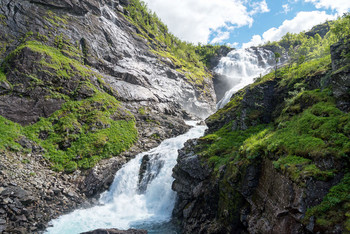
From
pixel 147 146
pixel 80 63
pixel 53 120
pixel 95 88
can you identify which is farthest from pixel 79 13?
pixel 147 146

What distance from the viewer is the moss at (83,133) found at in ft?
88.8

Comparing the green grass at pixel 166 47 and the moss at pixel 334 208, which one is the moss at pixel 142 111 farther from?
the moss at pixel 334 208

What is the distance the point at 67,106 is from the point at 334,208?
3414cm

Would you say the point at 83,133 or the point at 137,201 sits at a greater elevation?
the point at 83,133

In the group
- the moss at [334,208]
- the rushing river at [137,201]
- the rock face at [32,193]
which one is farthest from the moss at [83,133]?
the moss at [334,208]

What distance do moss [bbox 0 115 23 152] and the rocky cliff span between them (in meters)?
0.10

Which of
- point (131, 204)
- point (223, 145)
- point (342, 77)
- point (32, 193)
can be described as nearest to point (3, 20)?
point (32, 193)

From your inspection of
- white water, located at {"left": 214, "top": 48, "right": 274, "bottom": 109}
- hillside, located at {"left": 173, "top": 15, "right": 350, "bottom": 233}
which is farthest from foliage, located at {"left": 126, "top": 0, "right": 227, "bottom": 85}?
hillside, located at {"left": 173, "top": 15, "right": 350, "bottom": 233}

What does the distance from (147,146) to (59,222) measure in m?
16.5

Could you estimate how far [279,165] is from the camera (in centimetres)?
1126

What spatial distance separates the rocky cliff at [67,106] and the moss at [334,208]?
20.5m

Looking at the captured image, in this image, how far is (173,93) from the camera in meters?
56.3

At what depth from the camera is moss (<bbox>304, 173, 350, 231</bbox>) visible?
766cm

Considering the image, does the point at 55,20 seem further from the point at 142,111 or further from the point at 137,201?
the point at 137,201
